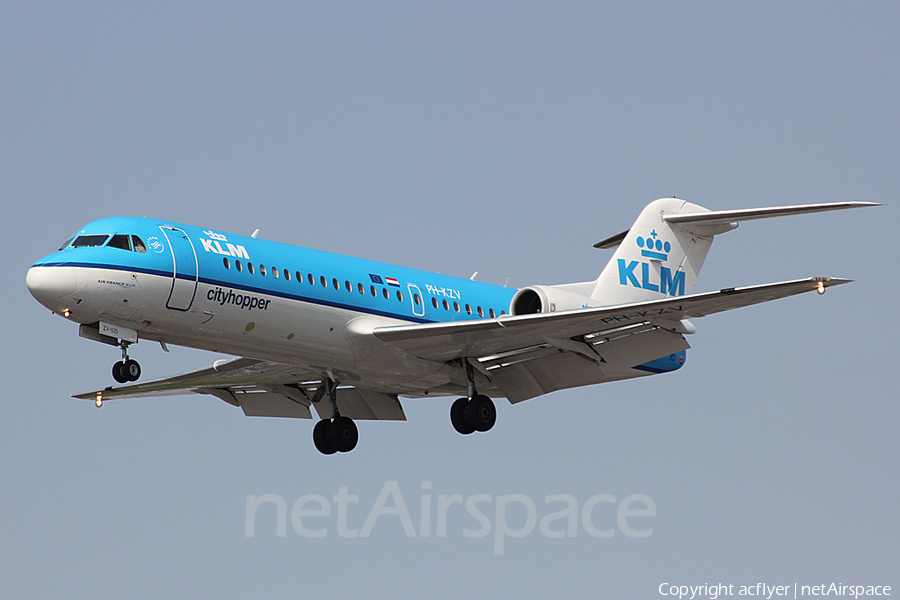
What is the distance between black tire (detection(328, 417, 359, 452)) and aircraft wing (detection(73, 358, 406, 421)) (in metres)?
0.35

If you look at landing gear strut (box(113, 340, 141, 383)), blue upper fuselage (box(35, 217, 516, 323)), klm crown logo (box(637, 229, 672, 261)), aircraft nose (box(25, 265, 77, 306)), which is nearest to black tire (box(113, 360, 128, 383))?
landing gear strut (box(113, 340, 141, 383))


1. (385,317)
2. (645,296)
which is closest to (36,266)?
(385,317)

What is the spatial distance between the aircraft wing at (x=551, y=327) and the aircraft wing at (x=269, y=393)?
315 cm

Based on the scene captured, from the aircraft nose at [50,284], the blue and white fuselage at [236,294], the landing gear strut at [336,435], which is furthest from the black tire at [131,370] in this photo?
the landing gear strut at [336,435]

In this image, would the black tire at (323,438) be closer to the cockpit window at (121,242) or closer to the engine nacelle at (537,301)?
the engine nacelle at (537,301)

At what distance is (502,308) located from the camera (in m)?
24.8

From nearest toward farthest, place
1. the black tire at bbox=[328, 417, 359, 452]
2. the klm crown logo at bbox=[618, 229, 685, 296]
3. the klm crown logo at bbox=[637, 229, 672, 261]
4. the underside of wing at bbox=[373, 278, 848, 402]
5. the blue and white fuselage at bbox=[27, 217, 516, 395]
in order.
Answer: the blue and white fuselage at bbox=[27, 217, 516, 395] < the underside of wing at bbox=[373, 278, 848, 402] < the black tire at bbox=[328, 417, 359, 452] < the klm crown logo at bbox=[618, 229, 685, 296] < the klm crown logo at bbox=[637, 229, 672, 261]

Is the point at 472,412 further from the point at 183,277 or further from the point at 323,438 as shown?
the point at 183,277

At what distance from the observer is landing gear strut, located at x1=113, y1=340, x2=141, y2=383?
19.2 meters

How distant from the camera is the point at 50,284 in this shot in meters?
18.7

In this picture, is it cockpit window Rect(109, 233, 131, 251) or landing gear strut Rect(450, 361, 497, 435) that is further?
landing gear strut Rect(450, 361, 497, 435)

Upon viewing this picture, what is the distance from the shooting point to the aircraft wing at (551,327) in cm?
1959

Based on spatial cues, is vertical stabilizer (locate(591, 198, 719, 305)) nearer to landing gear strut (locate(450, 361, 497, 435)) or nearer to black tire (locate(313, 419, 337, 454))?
landing gear strut (locate(450, 361, 497, 435))

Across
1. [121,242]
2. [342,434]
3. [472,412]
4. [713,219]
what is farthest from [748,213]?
[121,242]
